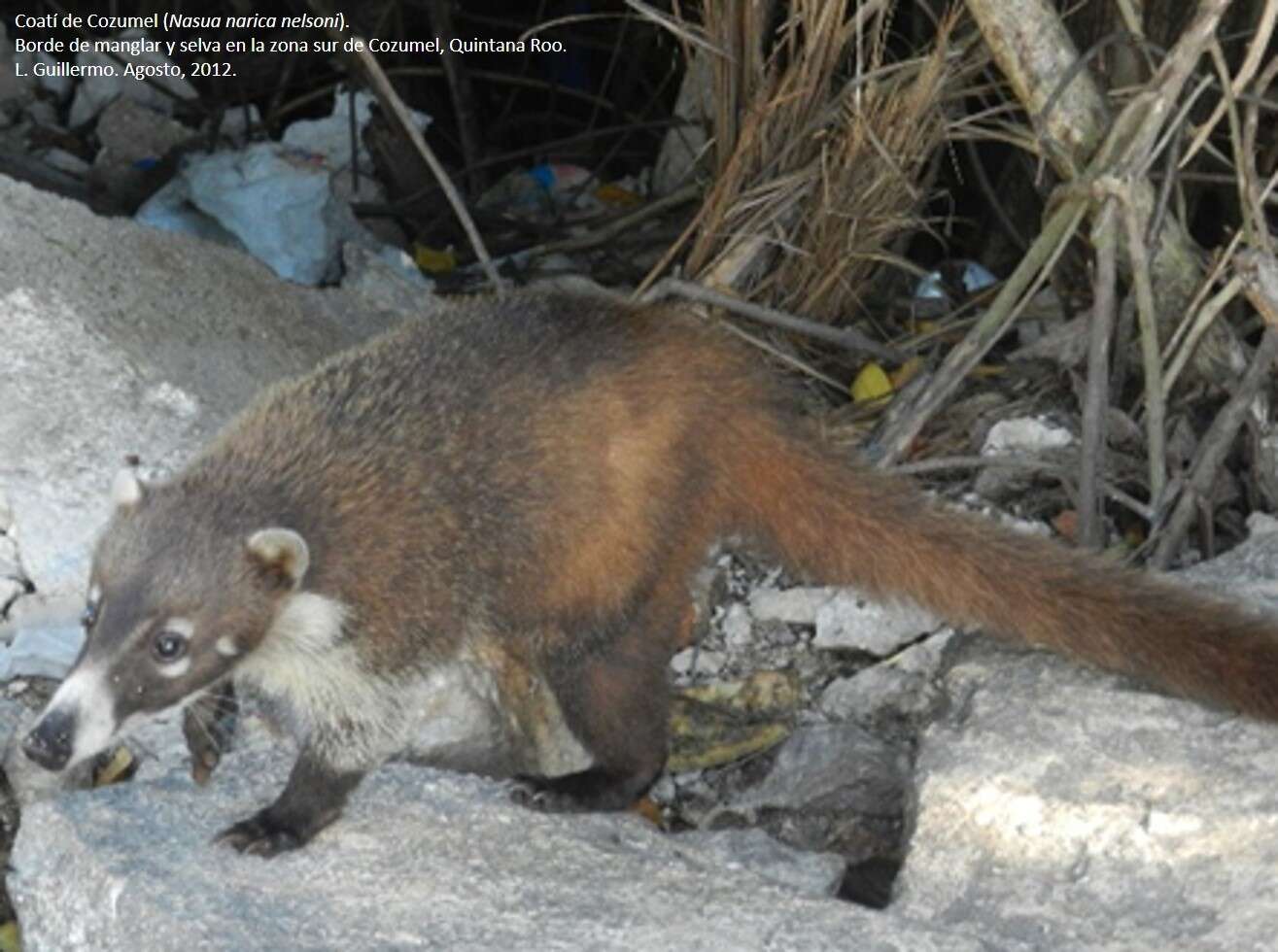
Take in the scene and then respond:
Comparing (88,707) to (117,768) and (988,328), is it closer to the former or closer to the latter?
(117,768)

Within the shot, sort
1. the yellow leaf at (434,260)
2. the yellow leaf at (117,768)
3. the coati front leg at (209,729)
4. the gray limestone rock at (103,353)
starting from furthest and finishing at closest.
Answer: the yellow leaf at (434,260) < the gray limestone rock at (103,353) < the yellow leaf at (117,768) < the coati front leg at (209,729)

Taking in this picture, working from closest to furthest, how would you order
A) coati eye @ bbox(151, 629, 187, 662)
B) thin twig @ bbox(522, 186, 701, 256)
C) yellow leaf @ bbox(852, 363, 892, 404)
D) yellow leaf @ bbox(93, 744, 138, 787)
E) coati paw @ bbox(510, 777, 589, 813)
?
coati eye @ bbox(151, 629, 187, 662) < coati paw @ bbox(510, 777, 589, 813) < yellow leaf @ bbox(93, 744, 138, 787) < yellow leaf @ bbox(852, 363, 892, 404) < thin twig @ bbox(522, 186, 701, 256)

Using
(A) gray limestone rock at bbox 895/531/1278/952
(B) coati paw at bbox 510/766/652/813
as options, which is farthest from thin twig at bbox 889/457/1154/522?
(B) coati paw at bbox 510/766/652/813

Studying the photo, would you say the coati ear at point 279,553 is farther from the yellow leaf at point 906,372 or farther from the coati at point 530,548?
the yellow leaf at point 906,372

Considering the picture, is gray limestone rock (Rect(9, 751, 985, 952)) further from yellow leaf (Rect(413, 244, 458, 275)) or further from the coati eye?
yellow leaf (Rect(413, 244, 458, 275))

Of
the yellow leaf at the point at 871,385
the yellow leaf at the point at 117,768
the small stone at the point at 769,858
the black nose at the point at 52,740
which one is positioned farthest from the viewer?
the yellow leaf at the point at 871,385

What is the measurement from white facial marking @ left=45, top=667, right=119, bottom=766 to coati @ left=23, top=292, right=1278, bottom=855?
0.07 m

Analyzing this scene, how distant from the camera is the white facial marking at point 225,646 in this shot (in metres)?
3.87

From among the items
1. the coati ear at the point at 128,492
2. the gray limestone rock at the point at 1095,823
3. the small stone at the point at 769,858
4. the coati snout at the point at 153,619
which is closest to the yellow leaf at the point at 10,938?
the coati snout at the point at 153,619

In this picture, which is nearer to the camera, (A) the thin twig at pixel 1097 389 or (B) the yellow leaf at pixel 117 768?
(B) the yellow leaf at pixel 117 768

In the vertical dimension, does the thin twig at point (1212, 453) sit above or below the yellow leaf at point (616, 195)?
above

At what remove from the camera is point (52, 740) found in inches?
142

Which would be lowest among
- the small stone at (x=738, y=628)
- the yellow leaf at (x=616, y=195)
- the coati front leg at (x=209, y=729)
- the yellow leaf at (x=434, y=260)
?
the small stone at (x=738, y=628)

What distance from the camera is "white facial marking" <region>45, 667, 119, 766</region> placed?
144 inches
